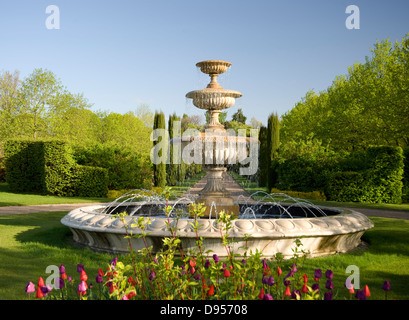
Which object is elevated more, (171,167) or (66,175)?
(171,167)

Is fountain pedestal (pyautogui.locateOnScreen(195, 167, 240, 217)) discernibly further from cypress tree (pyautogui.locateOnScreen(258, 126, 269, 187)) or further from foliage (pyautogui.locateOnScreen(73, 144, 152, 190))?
cypress tree (pyautogui.locateOnScreen(258, 126, 269, 187))

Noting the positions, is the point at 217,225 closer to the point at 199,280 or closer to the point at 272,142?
the point at 199,280

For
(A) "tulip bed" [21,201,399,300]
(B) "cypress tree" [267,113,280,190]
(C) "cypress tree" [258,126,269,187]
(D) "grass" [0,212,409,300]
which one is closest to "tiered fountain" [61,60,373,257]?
(D) "grass" [0,212,409,300]

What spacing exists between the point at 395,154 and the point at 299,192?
466 cm

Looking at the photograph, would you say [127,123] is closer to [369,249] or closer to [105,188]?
[105,188]

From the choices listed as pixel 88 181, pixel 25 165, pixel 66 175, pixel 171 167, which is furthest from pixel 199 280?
pixel 171 167

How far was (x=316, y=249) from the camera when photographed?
22.3ft

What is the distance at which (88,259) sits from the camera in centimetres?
639

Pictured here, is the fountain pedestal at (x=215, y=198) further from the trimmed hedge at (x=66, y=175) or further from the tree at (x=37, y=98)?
the tree at (x=37, y=98)

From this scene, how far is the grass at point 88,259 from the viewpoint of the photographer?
17.1 ft

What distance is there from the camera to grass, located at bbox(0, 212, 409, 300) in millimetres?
5223

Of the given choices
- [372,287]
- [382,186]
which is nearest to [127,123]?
[382,186]

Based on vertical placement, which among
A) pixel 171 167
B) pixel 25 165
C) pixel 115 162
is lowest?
pixel 171 167
